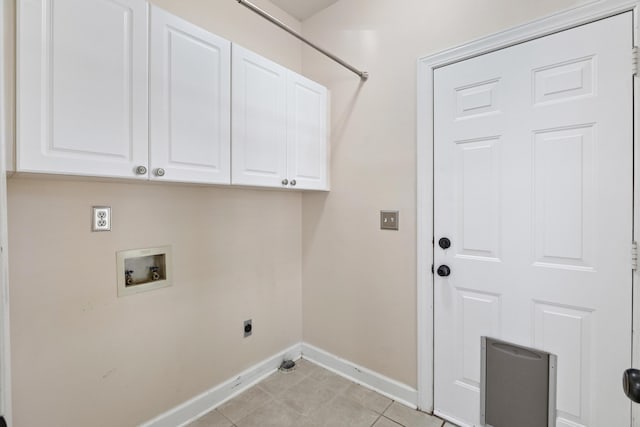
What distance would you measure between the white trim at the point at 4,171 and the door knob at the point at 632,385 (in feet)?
5.86

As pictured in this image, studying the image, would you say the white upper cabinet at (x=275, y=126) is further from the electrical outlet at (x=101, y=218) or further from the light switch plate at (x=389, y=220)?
the electrical outlet at (x=101, y=218)

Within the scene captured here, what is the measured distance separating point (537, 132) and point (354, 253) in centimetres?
130

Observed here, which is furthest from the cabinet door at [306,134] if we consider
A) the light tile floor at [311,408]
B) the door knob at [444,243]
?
the light tile floor at [311,408]

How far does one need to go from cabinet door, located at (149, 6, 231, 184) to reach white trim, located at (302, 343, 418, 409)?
→ 1.61 metres

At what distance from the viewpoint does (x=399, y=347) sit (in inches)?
78.2

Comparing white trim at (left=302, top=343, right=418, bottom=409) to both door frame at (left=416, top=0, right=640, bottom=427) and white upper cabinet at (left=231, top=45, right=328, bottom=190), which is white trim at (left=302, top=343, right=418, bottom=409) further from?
white upper cabinet at (left=231, top=45, right=328, bottom=190)

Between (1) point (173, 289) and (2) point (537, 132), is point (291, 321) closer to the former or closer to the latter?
(1) point (173, 289)

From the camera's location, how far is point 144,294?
1.63 metres

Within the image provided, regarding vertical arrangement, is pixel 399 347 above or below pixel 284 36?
below

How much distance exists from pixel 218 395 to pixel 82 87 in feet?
6.09

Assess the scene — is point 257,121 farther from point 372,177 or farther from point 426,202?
point 426,202

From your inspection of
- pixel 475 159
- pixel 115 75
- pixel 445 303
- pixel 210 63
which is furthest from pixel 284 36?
pixel 445 303

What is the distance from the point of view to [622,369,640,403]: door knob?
707 millimetres

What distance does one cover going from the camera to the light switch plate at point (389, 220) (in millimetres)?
1981
